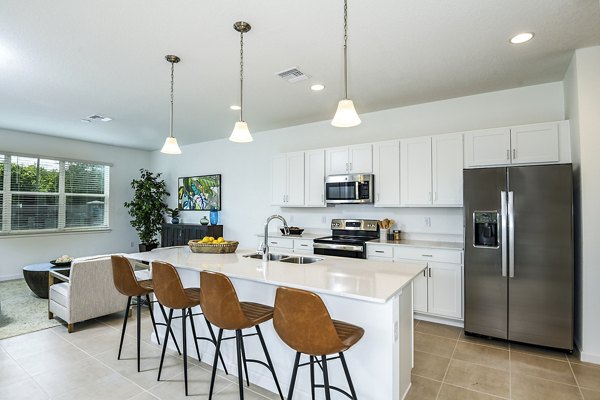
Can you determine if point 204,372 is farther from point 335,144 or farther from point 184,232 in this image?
point 184,232

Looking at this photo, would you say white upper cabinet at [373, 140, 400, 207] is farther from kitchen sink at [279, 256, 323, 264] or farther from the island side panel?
the island side panel

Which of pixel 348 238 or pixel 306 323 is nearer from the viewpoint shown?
pixel 306 323

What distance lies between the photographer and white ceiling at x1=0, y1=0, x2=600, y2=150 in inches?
93.0

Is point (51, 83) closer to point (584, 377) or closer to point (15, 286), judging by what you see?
point (15, 286)

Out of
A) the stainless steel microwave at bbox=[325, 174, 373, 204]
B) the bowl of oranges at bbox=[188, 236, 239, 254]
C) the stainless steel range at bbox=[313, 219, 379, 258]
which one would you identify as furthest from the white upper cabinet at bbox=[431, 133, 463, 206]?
the bowl of oranges at bbox=[188, 236, 239, 254]

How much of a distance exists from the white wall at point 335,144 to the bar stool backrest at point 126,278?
3044mm

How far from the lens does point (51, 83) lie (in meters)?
3.72

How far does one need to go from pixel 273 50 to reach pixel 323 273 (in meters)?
2.03

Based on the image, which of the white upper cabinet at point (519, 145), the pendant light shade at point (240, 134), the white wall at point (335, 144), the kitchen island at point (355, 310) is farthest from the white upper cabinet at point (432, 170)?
the pendant light shade at point (240, 134)

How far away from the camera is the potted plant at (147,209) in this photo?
708cm

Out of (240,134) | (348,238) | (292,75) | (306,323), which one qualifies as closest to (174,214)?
(348,238)

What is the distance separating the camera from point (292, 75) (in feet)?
11.3

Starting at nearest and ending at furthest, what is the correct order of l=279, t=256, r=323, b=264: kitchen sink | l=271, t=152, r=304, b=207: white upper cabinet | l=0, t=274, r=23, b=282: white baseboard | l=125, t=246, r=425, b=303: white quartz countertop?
l=125, t=246, r=425, b=303: white quartz countertop < l=279, t=256, r=323, b=264: kitchen sink < l=271, t=152, r=304, b=207: white upper cabinet < l=0, t=274, r=23, b=282: white baseboard

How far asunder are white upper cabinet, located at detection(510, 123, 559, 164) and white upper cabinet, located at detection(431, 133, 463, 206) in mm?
537
